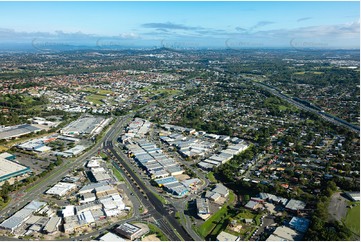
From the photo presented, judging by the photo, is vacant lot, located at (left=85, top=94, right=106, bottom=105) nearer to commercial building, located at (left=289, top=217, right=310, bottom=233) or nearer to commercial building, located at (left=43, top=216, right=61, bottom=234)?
commercial building, located at (left=43, top=216, right=61, bottom=234)

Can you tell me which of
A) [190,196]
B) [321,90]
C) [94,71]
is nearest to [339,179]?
[190,196]

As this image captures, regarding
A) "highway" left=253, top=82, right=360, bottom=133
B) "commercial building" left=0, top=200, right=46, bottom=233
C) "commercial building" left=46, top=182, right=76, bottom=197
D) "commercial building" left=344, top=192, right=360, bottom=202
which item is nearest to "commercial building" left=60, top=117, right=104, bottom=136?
"commercial building" left=46, top=182, right=76, bottom=197

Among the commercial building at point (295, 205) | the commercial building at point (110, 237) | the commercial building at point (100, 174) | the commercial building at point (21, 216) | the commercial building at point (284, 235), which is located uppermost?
the commercial building at point (295, 205)

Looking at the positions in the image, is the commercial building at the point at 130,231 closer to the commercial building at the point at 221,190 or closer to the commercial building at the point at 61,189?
the commercial building at the point at 61,189

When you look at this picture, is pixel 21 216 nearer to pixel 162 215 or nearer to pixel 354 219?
pixel 162 215

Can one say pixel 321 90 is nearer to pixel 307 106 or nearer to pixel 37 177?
pixel 307 106

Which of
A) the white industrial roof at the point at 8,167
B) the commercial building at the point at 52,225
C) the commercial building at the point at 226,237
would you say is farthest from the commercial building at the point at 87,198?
the commercial building at the point at 226,237

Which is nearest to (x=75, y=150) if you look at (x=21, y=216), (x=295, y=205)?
(x=21, y=216)
